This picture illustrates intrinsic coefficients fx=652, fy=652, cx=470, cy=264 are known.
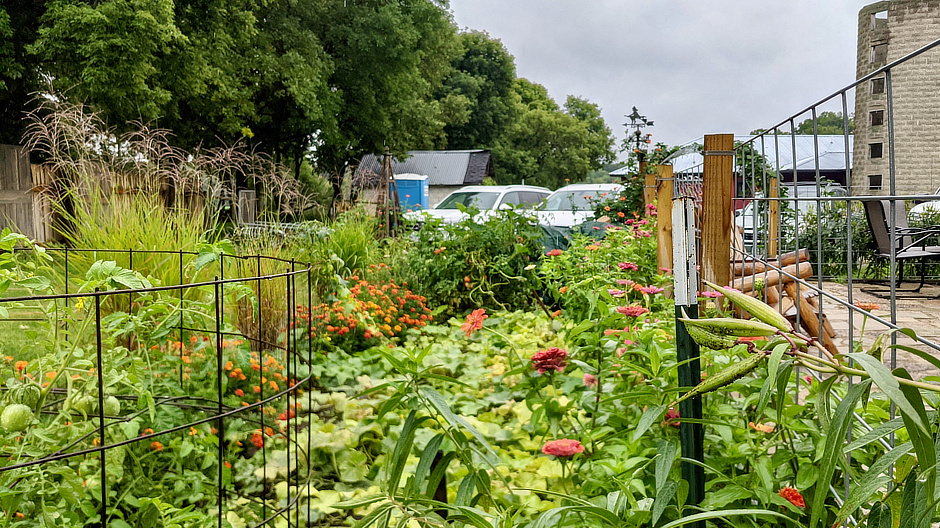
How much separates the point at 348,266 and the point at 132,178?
149 cm

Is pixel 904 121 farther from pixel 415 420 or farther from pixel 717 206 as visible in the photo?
pixel 717 206

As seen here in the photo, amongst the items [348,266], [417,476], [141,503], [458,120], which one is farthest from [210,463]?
[458,120]

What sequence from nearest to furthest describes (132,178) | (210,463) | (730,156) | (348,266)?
(210,463) → (730,156) → (132,178) → (348,266)

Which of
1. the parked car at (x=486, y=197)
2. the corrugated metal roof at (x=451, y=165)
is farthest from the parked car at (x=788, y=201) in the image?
the corrugated metal roof at (x=451, y=165)

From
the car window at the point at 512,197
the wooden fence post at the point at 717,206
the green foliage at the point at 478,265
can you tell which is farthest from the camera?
the car window at the point at 512,197

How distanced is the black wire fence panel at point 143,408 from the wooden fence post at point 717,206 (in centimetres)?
136

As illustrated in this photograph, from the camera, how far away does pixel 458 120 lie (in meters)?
27.4

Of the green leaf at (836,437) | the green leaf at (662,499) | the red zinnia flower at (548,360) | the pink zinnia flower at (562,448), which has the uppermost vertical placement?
the green leaf at (836,437)

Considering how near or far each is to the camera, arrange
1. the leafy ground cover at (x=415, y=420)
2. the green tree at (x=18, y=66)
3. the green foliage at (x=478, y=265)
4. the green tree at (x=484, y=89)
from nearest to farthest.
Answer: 1. the leafy ground cover at (x=415, y=420)
2. the green foliage at (x=478, y=265)
3. the green tree at (x=18, y=66)
4. the green tree at (x=484, y=89)

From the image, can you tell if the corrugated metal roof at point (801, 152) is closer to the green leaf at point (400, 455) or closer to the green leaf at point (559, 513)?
the green leaf at point (559, 513)

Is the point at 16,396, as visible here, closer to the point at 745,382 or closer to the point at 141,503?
the point at 141,503

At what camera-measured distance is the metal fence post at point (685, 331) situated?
962 mm

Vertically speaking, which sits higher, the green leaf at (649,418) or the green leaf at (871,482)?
the green leaf at (871,482)

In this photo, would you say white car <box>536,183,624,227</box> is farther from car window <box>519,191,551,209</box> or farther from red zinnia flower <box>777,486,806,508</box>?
red zinnia flower <box>777,486,806,508</box>
